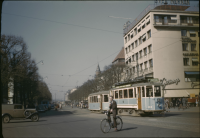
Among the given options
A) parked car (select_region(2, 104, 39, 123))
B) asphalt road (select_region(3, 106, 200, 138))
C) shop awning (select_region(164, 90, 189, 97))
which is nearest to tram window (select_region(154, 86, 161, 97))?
asphalt road (select_region(3, 106, 200, 138))

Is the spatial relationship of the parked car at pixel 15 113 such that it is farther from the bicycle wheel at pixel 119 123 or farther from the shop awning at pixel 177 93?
the shop awning at pixel 177 93

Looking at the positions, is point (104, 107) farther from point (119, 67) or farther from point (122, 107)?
point (119, 67)

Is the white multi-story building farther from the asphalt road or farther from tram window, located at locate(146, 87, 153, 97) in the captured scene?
the asphalt road

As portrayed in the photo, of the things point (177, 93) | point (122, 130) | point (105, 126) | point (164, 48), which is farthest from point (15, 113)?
point (164, 48)

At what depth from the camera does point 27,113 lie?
1912cm

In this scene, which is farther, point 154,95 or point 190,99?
point 190,99

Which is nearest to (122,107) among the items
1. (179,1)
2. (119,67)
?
(119,67)

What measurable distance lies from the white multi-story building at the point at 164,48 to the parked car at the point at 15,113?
20805 mm

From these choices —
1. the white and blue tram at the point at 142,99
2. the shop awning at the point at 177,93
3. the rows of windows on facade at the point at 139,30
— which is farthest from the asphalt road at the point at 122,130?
the rows of windows on facade at the point at 139,30

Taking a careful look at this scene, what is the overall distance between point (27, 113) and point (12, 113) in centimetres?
128

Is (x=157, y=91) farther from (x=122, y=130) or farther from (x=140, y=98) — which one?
(x=122, y=130)

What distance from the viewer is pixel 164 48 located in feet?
126

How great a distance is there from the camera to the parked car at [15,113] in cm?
1819

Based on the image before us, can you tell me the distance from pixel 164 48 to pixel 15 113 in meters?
28.8
